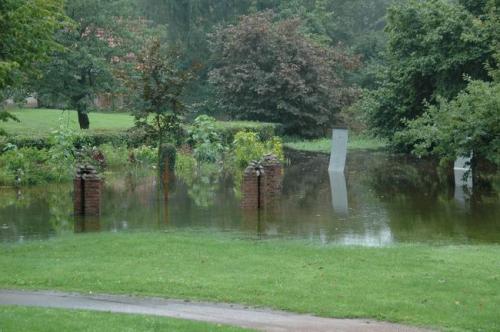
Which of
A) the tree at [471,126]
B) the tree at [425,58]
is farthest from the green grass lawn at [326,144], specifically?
the tree at [471,126]

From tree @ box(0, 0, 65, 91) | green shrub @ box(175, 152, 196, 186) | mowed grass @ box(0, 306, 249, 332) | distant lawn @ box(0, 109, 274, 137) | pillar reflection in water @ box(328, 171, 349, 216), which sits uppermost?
tree @ box(0, 0, 65, 91)

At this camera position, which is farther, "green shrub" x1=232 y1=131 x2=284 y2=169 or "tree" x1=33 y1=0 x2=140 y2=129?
"tree" x1=33 y1=0 x2=140 y2=129

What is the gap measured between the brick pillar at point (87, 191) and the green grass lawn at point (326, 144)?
23.5m

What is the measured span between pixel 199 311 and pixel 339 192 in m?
14.7

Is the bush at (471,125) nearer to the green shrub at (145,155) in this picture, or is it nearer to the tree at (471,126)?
the tree at (471,126)

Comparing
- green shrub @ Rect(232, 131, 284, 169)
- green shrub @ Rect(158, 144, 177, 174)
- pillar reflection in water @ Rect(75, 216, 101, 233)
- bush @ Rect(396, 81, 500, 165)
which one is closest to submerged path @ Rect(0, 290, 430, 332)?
pillar reflection in water @ Rect(75, 216, 101, 233)

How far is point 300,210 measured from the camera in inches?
789

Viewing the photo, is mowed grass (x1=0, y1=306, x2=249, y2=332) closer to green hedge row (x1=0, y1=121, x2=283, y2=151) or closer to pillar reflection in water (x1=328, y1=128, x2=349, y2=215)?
pillar reflection in water (x1=328, y1=128, x2=349, y2=215)

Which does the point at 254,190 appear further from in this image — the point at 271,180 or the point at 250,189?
the point at 271,180

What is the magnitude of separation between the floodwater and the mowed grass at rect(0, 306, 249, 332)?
6.47m

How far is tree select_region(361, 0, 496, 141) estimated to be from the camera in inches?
1174

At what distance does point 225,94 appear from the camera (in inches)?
1898

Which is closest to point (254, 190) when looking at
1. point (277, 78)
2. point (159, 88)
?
point (159, 88)

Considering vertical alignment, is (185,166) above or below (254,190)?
below
